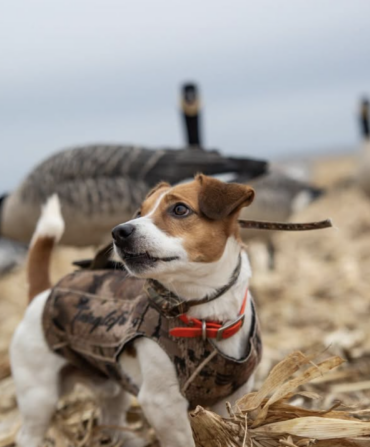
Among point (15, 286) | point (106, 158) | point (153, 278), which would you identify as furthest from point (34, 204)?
point (153, 278)

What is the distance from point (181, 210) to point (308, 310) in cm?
405

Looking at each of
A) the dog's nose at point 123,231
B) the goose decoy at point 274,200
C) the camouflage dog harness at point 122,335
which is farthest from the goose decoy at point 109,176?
the dog's nose at point 123,231

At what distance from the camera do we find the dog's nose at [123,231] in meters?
2.60

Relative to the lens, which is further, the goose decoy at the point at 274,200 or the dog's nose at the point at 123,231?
the goose decoy at the point at 274,200

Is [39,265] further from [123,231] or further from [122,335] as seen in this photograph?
[123,231]

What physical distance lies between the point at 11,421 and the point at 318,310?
3172mm

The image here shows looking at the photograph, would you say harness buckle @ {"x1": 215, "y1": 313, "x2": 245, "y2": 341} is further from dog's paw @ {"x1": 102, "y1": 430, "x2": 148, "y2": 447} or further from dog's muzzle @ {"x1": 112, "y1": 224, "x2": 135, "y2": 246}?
dog's paw @ {"x1": 102, "y1": 430, "x2": 148, "y2": 447}

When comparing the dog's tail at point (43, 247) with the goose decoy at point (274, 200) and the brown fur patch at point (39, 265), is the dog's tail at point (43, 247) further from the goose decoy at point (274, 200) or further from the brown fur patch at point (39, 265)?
the goose decoy at point (274, 200)

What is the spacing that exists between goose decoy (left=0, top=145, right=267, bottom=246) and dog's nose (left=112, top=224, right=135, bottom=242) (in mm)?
3767

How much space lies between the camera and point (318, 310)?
6.50 meters

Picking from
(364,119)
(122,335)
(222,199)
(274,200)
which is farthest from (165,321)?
(364,119)

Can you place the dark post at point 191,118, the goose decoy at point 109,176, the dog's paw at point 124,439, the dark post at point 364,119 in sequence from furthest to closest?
the dark post at point 364,119, the dark post at point 191,118, the goose decoy at point 109,176, the dog's paw at point 124,439

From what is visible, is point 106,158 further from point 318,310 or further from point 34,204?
point 318,310

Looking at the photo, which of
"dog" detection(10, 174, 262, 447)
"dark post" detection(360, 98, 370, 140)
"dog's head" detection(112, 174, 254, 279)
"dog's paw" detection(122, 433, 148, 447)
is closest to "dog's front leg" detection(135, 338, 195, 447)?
"dog" detection(10, 174, 262, 447)
